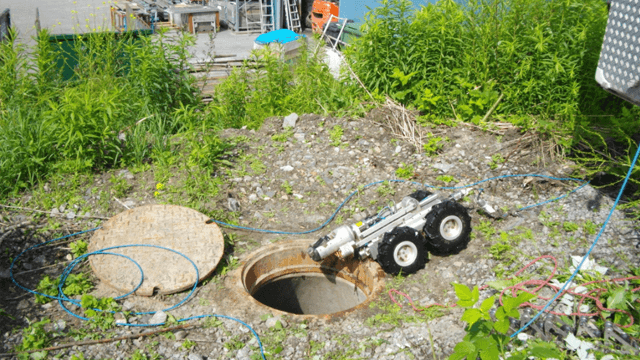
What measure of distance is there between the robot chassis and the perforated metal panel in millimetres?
1540

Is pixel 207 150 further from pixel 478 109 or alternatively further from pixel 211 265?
pixel 478 109

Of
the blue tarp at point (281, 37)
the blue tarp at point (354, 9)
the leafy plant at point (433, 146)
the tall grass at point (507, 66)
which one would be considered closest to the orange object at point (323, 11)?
the blue tarp at point (354, 9)

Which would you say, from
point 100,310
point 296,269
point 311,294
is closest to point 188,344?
A: point 100,310

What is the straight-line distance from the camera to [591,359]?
295 cm

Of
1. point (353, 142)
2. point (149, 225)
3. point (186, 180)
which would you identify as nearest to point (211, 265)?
point (149, 225)

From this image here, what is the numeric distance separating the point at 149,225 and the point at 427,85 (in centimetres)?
340

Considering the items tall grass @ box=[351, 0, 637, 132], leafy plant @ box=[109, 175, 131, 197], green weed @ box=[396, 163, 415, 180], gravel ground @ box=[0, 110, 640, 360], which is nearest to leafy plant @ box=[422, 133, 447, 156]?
gravel ground @ box=[0, 110, 640, 360]

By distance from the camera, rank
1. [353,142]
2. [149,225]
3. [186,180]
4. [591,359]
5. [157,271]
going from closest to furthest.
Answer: [591,359] → [157,271] → [149,225] → [186,180] → [353,142]

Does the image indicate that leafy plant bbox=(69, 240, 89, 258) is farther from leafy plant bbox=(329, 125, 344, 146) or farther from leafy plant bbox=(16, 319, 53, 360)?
leafy plant bbox=(329, 125, 344, 146)

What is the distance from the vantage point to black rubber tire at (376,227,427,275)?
394cm

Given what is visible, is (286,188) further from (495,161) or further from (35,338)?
(35,338)

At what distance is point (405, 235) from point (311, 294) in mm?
1224

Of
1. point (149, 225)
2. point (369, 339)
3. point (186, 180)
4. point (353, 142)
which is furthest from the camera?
point (353, 142)

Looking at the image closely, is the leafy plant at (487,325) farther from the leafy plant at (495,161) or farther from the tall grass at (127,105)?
the tall grass at (127,105)
